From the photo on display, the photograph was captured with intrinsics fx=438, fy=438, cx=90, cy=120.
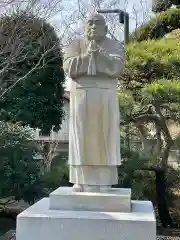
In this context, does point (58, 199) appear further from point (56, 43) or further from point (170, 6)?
point (170, 6)

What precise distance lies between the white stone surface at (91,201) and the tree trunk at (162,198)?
16.7ft

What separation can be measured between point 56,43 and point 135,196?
5135 mm

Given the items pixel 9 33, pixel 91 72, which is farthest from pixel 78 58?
pixel 9 33

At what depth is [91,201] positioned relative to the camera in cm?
462

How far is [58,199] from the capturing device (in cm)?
469

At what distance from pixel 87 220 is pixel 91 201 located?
36 centimetres

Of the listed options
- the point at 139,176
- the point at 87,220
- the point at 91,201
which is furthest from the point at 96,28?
the point at 139,176

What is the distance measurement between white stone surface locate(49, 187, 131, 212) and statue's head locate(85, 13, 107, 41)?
1.76 meters

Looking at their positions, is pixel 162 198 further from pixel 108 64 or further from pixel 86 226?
pixel 86 226

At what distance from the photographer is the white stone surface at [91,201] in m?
4.58

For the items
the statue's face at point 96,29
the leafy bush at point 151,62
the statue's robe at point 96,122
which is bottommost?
the statue's robe at point 96,122

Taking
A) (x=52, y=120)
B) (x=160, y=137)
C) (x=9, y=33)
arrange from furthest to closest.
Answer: (x=52, y=120) → (x=9, y=33) → (x=160, y=137)

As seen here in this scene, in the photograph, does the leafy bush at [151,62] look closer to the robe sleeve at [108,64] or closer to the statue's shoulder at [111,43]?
the statue's shoulder at [111,43]

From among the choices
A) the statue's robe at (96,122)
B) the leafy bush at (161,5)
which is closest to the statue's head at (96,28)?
the statue's robe at (96,122)
